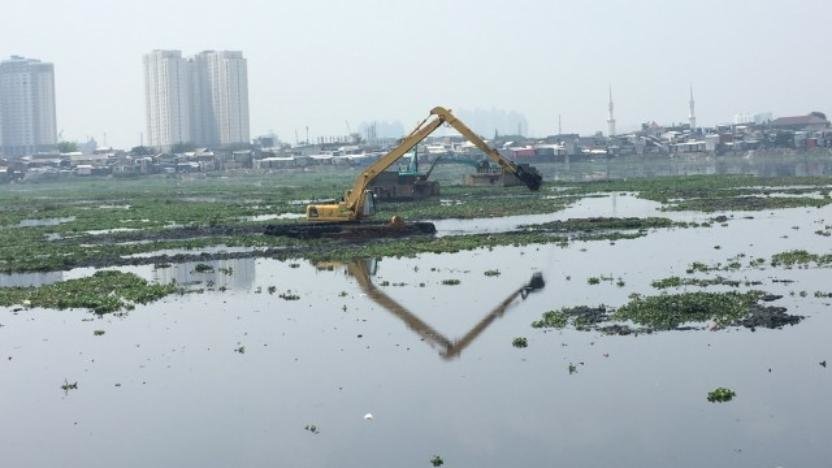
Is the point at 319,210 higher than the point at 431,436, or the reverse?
the point at 319,210

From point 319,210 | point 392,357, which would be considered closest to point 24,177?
point 319,210

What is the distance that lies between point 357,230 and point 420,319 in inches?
876

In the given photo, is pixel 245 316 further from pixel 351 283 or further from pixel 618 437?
pixel 618 437

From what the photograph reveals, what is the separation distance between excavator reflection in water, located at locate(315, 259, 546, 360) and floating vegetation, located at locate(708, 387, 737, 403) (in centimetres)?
679

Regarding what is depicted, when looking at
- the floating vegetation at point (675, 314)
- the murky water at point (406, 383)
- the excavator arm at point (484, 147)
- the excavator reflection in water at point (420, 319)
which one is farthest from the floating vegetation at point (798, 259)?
the excavator arm at point (484, 147)

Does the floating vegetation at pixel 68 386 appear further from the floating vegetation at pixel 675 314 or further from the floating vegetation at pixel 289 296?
the floating vegetation at pixel 675 314

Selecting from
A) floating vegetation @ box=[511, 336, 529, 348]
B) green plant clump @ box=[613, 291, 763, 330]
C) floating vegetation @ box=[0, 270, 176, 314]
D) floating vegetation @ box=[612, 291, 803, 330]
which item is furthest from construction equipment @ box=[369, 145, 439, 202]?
floating vegetation @ box=[511, 336, 529, 348]

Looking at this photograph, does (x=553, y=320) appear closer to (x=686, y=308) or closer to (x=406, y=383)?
(x=686, y=308)

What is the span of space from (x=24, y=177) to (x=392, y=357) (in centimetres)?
17189

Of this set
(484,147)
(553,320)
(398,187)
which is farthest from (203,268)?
(398,187)

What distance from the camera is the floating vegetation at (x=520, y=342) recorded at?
27.5 metres

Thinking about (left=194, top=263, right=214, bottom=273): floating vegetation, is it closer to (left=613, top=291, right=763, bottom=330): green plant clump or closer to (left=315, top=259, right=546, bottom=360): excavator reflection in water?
(left=315, top=259, right=546, bottom=360): excavator reflection in water

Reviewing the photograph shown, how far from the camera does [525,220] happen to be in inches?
2395

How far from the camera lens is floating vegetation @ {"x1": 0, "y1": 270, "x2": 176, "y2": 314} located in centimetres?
3597
